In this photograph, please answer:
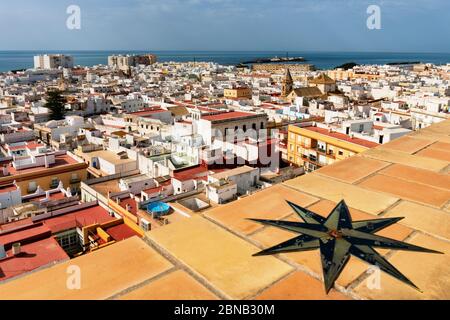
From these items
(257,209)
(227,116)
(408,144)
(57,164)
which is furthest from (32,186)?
(257,209)

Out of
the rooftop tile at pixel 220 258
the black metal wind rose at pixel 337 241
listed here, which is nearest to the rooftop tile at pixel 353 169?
the black metal wind rose at pixel 337 241

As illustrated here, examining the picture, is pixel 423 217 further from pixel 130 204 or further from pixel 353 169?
pixel 130 204

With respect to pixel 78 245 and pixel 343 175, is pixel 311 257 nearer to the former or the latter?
pixel 343 175

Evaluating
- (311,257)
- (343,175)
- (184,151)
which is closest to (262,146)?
(184,151)

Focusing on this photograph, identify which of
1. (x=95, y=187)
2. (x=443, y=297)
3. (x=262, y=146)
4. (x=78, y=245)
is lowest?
(x=78, y=245)

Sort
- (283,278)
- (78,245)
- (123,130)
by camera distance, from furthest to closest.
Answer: (123,130) < (78,245) < (283,278)

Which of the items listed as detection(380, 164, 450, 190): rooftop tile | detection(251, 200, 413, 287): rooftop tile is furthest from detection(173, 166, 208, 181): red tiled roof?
detection(251, 200, 413, 287): rooftop tile

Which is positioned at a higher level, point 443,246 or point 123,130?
point 443,246

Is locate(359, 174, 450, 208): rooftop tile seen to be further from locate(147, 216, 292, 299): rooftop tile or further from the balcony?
the balcony
